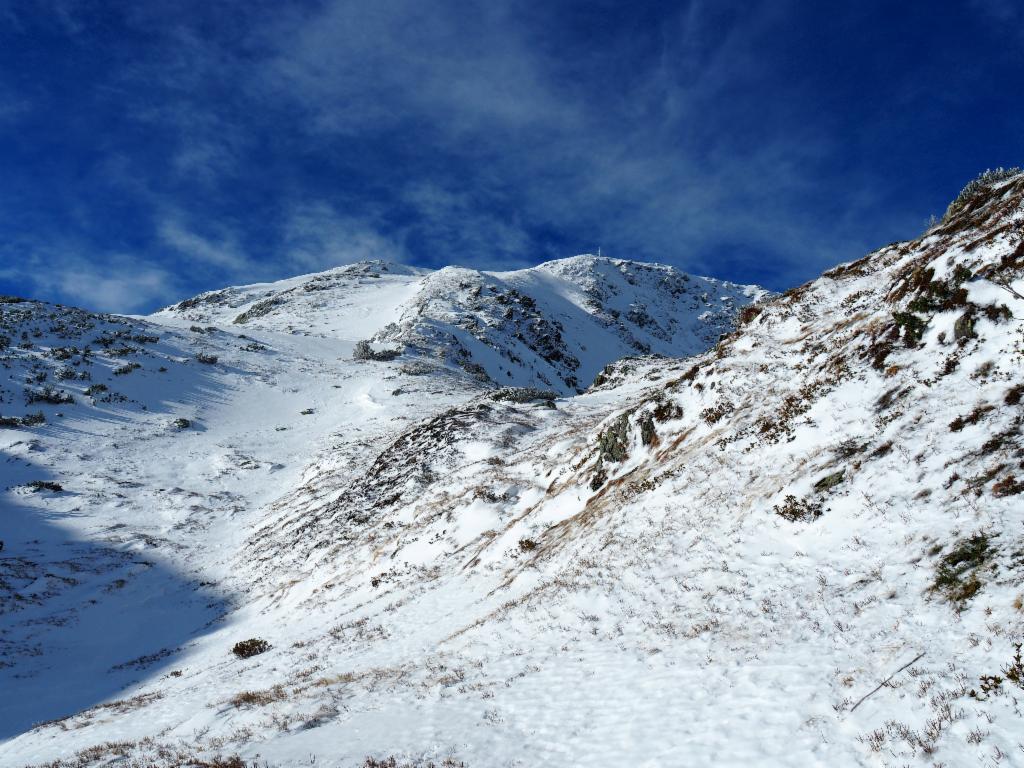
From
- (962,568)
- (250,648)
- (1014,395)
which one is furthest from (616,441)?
(250,648)

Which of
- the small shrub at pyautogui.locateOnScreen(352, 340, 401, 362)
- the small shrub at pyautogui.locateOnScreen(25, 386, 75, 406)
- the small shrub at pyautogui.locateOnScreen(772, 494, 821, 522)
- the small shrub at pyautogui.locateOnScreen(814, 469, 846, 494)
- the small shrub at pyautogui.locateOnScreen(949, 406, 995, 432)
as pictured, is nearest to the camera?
the small shrub at pyautogui.locateOnScreen(949, 406, 995, 432)

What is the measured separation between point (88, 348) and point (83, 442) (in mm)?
20928

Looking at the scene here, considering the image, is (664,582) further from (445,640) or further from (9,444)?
(9,444)

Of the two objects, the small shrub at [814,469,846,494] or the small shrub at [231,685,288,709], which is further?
the small shrub at [231,685,288,709]

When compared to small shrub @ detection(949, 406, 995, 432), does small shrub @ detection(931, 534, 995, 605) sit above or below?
below

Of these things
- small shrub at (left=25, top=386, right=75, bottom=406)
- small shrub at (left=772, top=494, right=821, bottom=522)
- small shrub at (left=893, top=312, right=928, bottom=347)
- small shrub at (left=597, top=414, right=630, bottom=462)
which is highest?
small shrub at (left=25, top=386, right=75, bottom=406)

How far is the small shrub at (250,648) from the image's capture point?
19969mm

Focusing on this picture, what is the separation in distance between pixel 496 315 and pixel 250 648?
90.5 meters

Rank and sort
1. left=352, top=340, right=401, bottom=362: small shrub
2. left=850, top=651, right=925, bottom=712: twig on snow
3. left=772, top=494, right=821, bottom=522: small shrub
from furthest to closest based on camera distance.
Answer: left=352, top=340, right=401, bottom=362: small shrub < left=772, top=494, right=821, bottom=522: small shrub < left=850, top=651, right=925, bottom=712: twig on snow

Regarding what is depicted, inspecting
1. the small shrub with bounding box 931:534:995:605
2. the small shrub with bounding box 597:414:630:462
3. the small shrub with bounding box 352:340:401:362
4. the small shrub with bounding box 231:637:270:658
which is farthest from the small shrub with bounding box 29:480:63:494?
the small shrub with bounding box 931:534:995:605

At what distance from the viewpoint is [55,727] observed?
50.9 ft

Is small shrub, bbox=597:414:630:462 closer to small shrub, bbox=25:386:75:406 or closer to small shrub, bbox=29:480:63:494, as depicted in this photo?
small shrub, bbox=29:480:63:494

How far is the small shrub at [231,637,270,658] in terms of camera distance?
19969 mm

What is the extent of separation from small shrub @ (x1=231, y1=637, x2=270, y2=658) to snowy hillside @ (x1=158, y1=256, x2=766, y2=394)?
179ft
